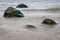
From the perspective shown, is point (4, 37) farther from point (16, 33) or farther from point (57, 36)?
point (57, 36)

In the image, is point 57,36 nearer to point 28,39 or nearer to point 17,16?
point 28,39

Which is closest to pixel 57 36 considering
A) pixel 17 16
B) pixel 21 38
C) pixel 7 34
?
pixel 21 38

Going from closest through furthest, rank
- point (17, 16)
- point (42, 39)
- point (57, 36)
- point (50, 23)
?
point (42, 39)
point (57, 36)
point (50, 23)
point (17, 16)

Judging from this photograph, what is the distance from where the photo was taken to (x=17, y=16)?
4555mm

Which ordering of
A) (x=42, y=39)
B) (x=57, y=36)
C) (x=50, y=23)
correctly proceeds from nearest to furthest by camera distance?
1. (x=42, y=39)
2. (x=57, y=36)
3. (x=50, y=23)

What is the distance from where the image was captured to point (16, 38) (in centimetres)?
250

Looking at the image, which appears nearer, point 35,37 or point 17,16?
point 35,37

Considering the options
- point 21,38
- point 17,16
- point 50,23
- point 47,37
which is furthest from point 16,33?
point 17,16

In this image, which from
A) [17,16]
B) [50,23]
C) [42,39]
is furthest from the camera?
[17,16]

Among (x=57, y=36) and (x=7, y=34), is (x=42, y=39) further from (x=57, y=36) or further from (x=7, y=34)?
(x=7, y=34)

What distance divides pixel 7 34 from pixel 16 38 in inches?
10.8

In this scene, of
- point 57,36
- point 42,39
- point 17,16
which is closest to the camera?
point 42,39

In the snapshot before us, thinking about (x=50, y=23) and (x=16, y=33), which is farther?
(x=50, y=23)

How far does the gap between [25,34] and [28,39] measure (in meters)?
0.29
